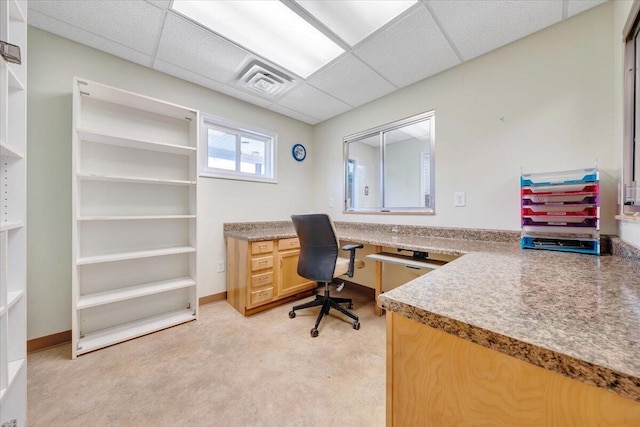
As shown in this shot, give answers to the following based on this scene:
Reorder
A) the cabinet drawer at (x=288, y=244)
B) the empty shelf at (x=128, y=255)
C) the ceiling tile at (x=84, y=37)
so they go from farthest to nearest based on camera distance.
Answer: the cabinet drawer at (x=288, y=244)
the empty shelf at (x=128, y=255)
the ceiling tile at (x=84, y=37)

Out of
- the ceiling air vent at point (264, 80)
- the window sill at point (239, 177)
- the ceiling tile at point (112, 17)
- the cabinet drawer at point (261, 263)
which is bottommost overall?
the cabinet drawer at point (261, 263)

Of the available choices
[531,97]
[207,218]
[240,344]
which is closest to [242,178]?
[207,218]

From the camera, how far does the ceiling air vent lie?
2186 millimetres

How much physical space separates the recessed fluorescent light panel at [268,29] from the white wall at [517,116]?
1.13 metres

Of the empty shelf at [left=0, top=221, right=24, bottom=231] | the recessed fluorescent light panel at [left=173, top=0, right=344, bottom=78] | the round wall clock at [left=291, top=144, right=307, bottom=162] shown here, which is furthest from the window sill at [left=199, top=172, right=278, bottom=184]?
the empty shelf at [left=0, top=221, right=24, bottom=231]

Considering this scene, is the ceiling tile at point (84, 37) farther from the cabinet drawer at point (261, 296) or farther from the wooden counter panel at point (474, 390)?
the wooden counter panel at point (474, 390)

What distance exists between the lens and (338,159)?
10.8 ft

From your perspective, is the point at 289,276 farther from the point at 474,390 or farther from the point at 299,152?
the point at 474,390

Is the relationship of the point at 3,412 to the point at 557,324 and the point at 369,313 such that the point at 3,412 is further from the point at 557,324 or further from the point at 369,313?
the point at 369,313

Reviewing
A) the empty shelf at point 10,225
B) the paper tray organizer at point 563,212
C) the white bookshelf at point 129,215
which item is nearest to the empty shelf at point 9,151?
the empty shelf at point 10,225

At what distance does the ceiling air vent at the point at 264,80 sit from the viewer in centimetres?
219

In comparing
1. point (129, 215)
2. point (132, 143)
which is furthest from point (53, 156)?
point (129, 215)

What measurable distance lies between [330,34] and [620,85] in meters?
1.88

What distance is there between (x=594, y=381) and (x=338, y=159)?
3104 millimetres
